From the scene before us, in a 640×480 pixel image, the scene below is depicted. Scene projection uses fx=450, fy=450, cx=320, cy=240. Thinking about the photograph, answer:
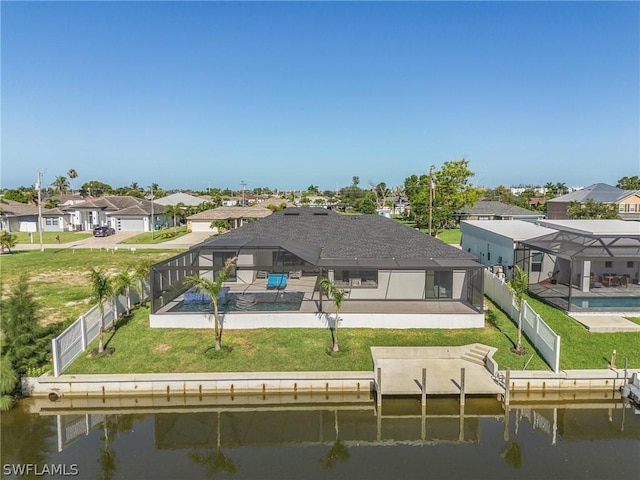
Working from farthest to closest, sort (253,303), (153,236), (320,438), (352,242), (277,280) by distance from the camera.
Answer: (153,236), (352,242), (277,280), (253,303), (320,438)

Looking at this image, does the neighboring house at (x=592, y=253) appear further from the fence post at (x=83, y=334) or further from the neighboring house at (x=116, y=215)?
the neighboring house at (x=116, y=215)

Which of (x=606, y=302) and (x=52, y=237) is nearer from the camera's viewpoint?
(x=606, y=302)

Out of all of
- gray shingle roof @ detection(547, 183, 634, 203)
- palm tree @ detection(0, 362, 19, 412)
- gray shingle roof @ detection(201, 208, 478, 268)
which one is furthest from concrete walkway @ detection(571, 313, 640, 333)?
gray shingle roof @ detection(547, 183, 634, 203)

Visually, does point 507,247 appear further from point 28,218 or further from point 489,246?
point 28,218

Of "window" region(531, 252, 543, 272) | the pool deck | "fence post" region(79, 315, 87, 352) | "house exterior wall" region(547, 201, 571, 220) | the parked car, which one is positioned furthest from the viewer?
"house exterior wall" region(547, 201, 571, 220)

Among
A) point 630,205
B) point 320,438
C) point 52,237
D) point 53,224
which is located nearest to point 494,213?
point 630,205

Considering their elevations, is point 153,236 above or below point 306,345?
above

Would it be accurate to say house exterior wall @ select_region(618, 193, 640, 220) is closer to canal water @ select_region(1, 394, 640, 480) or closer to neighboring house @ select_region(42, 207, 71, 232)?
canal water @ select_region(1, 394, 640, 480)
